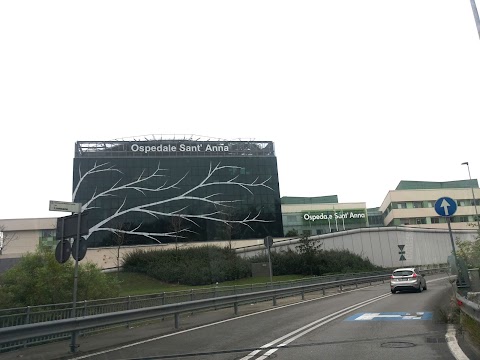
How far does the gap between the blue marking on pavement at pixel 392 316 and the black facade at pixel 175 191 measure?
59032 mm

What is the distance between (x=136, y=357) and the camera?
860cm

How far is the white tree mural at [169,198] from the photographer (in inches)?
2899

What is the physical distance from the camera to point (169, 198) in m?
76.6

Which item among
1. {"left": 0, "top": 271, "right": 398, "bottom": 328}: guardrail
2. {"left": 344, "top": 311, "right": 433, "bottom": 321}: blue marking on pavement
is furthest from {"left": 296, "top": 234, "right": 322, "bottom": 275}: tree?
{"left": 344, "top": 311, "right": 433, "bottom": 321}: blue marking on pavement

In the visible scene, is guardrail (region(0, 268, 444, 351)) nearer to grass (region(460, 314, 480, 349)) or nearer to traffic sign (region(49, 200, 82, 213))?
traffic sign (region(49, 200, 82, 213))

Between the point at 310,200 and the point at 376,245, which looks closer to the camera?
the point at 376,245

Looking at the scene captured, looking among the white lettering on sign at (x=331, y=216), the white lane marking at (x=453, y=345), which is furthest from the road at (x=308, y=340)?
the white lettering on sign at (x=331, y=216)

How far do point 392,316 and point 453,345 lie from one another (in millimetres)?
5724

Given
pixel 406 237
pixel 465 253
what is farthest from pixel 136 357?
pixel 406 237

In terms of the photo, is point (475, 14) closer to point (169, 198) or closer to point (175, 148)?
point (169, 198)

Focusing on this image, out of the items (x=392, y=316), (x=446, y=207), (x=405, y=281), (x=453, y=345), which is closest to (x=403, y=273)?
(x=405, y=281)

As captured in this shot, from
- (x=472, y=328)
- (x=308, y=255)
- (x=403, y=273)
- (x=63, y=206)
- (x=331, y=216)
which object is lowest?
(x=472, y=328)

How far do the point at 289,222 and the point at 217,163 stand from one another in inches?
977

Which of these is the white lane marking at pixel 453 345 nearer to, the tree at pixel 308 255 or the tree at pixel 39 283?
the tree at pixel 39 283
